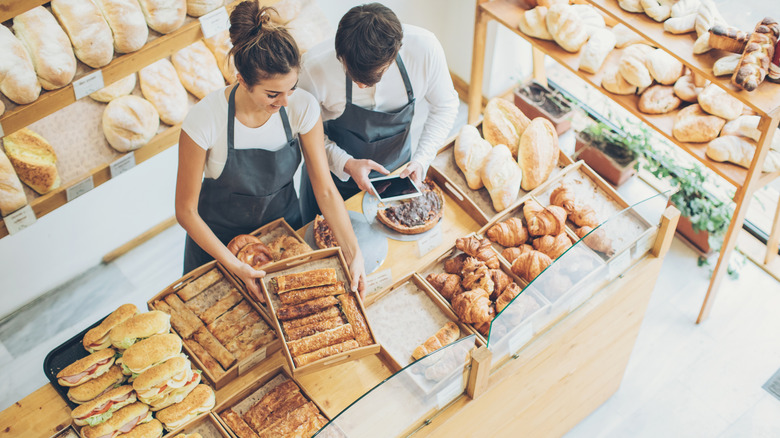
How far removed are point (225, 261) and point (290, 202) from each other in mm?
613

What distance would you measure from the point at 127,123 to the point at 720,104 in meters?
2.74

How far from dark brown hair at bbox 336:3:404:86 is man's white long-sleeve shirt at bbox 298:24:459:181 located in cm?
30

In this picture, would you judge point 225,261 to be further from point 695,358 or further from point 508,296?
point 695,358

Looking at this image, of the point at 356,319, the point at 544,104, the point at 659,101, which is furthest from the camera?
the point at 544,104

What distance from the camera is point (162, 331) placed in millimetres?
1990

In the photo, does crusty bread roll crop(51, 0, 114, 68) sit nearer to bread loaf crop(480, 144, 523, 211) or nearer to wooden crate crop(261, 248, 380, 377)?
wooden crate crop(261, 248, 380, 377)

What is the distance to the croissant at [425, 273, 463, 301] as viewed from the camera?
234 cm

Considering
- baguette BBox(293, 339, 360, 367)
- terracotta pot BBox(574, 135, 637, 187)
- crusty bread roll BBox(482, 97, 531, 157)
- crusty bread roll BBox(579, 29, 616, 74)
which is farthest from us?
terracotta pot BBox(574, 135, 637, 187)

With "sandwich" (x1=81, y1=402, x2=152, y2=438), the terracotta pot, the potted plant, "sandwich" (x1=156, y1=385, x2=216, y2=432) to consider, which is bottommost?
the terracotta pot

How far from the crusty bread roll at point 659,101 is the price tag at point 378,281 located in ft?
6.07

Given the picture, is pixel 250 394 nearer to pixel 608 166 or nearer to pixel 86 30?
pixel 86 30

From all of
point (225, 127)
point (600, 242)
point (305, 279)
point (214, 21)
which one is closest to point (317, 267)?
point (305, 279)

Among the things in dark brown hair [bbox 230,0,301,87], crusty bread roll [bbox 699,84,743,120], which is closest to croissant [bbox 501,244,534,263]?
dark brown hair [bbox 230,0,301,87]

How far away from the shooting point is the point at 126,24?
7.83ft
